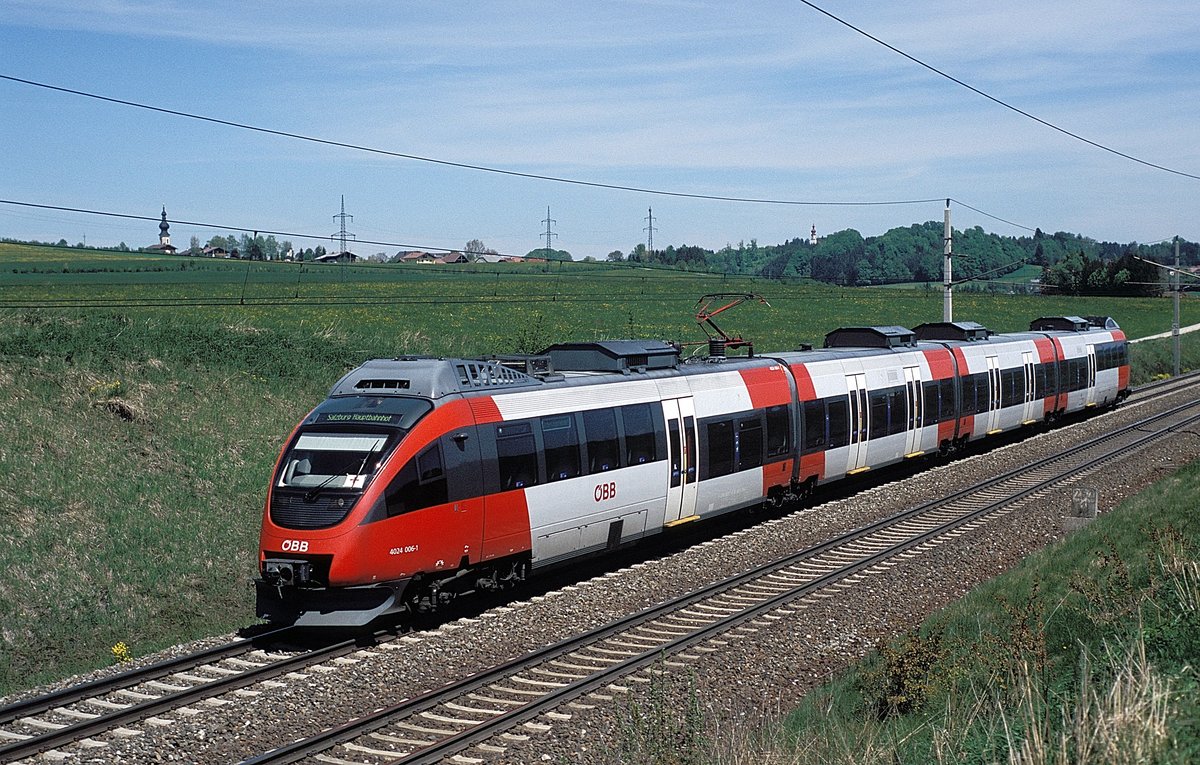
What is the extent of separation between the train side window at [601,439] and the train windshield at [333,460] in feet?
13.3

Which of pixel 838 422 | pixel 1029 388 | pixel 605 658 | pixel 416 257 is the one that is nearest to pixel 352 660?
pixel 605 658

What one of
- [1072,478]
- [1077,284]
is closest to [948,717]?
[1072,478]

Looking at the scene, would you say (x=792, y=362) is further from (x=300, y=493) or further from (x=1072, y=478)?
(x=300, y=493)

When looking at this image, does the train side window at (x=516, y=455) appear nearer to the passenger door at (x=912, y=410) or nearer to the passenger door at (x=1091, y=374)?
the passenger door at (x=912, y=410)

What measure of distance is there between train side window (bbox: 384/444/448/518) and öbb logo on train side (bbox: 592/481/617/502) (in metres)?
3.47

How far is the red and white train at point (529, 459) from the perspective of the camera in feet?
45.5

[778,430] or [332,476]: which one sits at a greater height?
[332,476]

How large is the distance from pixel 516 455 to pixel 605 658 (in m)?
3.46

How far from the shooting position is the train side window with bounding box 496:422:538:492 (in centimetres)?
1559

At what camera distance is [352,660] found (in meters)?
13.5

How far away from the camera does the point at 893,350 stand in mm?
28844

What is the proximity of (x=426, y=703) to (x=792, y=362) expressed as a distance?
47.3 ft

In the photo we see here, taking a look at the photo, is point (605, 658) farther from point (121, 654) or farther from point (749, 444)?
point (749, 444)

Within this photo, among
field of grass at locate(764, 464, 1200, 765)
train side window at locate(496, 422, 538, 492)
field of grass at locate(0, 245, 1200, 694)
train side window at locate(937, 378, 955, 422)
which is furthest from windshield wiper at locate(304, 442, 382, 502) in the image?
train side window at locate(937, 378, 955, 422)
